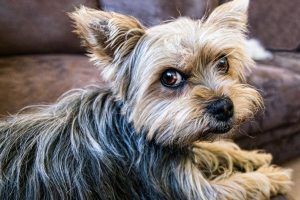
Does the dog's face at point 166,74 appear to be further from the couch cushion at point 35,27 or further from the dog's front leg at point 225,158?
the couch cushion at point 35,27

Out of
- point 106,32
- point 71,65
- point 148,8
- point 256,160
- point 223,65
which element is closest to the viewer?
point 106,32

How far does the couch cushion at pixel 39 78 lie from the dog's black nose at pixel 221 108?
54 cm

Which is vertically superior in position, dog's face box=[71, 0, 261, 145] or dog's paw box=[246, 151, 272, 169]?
dog's face box=[71, 0, 261, 145]

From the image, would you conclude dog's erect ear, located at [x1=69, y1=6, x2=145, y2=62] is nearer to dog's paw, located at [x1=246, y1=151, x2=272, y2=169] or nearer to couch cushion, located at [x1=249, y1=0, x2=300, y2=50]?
dog's paw, located at [x1=246, y1=151, x2=272, y2=169]

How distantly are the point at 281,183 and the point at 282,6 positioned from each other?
3.95ft

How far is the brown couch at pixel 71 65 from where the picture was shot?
63.8 inches

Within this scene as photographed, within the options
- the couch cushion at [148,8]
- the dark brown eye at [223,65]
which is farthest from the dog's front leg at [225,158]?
the couch cushion at [148,8]

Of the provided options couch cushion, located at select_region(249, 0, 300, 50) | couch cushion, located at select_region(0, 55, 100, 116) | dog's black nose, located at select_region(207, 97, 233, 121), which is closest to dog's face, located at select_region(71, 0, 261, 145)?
dog's black nose, located at select_region(207, 97, 233, 121)

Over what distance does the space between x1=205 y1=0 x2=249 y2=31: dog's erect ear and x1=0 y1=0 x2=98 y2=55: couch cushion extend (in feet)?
2.74

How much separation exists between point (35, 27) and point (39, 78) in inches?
12.5

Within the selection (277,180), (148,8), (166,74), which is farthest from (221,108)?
(148,8)

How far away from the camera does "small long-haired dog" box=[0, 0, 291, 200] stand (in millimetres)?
1130

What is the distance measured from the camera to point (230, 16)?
4.15ft

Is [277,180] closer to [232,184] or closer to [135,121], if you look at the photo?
[232,184]
